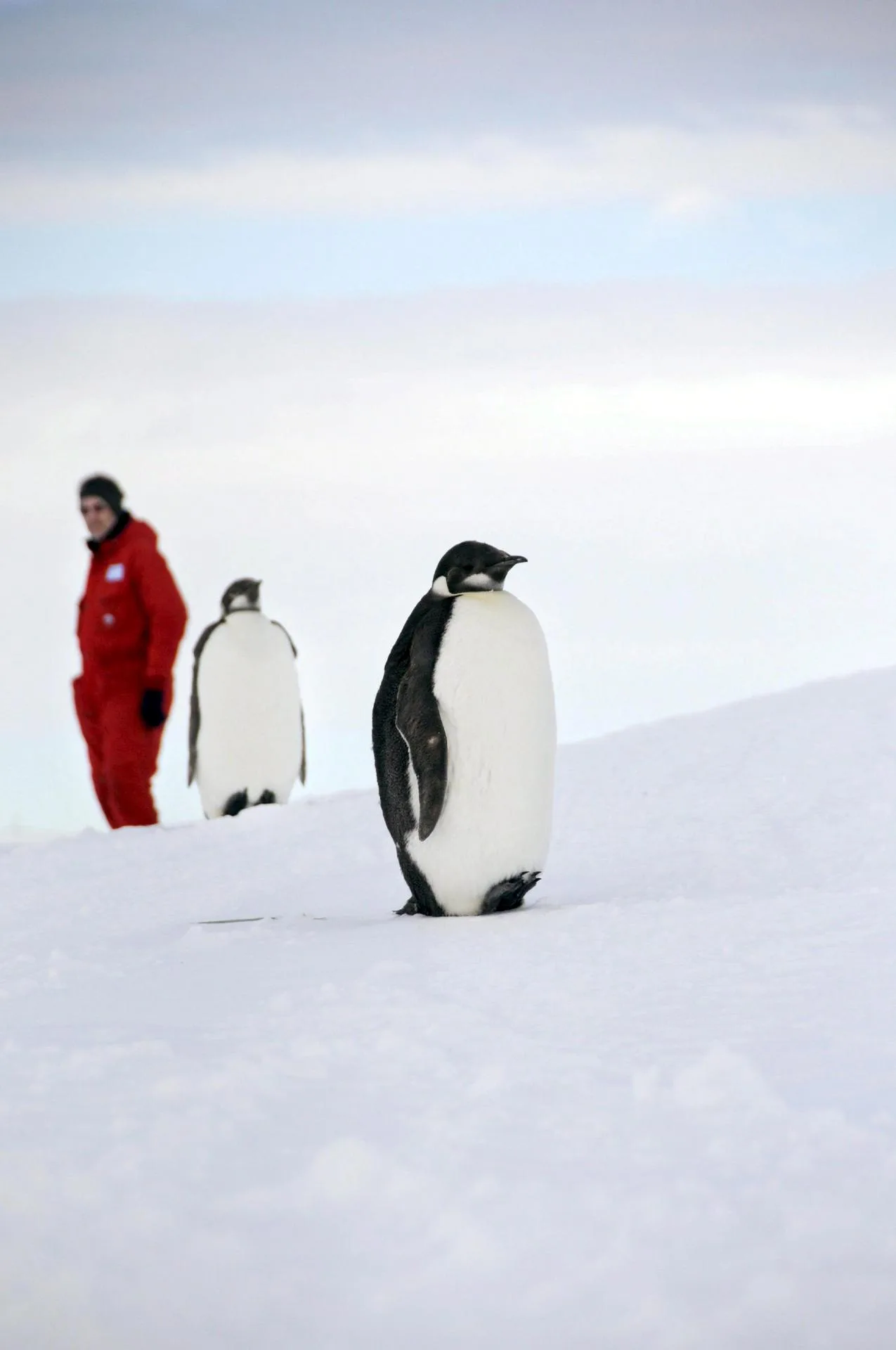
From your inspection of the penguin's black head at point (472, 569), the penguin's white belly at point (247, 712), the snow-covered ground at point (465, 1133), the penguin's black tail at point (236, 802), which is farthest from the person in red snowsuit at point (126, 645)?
the penguin's black head at point (472, 569)

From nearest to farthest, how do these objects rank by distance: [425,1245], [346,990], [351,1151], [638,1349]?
[638,1349]
[425,1245]
[351,1151]
[346,990]

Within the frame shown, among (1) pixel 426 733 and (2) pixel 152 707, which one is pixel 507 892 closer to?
(1) pixel 426 733

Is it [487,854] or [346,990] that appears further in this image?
[487,854]

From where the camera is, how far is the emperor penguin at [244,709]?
6.28 metres

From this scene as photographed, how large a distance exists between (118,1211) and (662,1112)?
0.66m

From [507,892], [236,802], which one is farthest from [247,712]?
[507,892]

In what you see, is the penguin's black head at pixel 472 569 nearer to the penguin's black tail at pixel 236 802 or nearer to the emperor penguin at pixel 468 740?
the emperor penguin at pixel 468 740

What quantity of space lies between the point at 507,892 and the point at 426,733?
1.52 ft

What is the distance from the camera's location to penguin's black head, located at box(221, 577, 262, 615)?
6.39 m

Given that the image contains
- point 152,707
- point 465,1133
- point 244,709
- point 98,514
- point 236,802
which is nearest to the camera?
point 465,1133

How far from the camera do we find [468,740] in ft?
10.9

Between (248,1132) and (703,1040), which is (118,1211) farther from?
(703,1040)

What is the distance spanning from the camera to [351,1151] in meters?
1.78

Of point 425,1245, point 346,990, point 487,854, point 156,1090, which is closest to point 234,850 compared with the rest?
point 487,854
